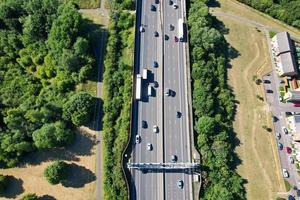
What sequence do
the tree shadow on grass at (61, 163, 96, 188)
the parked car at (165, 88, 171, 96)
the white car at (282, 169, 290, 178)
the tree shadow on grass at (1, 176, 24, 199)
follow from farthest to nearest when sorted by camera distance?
1. the parked car at (165, 88, 171, 96)
2. the white car at (282, 169, 290, 178)
3. the tree shadow on grass at (61, 163, 96, 188)
4. the tree shadow on grass at (1, 176, 24, 199)

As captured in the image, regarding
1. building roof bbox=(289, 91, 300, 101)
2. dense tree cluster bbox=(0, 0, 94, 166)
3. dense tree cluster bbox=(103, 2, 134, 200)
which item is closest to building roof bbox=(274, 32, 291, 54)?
building roof bbox=(289, 91, 300, 101)

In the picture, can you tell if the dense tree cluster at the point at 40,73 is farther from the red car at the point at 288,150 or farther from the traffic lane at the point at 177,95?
the red car at the point at 288,150

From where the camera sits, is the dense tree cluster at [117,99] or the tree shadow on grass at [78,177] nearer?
the dense tree cluster at [117,99]

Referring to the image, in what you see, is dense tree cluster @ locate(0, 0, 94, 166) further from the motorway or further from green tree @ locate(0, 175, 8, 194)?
the motorway

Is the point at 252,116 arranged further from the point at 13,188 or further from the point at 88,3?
the point at 13,188

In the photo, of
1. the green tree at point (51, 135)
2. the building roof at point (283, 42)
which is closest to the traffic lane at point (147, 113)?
the green tree at point (51, 135)

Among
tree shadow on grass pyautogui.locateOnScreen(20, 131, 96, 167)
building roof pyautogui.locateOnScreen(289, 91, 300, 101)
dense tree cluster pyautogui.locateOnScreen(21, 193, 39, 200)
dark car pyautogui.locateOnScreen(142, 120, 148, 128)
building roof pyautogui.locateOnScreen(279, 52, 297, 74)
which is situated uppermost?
building roof pyautogui.locateOnScreen(279, 52, 297, 74)
